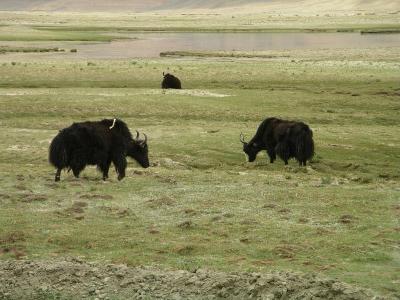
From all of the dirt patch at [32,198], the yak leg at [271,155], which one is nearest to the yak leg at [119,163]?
the dirt patch at [32,198]

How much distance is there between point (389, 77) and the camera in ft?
126

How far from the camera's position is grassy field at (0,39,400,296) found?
34.2 ft

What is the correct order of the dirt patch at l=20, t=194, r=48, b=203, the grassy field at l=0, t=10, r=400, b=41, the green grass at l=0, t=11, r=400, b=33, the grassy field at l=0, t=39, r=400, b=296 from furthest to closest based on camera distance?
the green grass at l=0, t=11, r=400, b=33
the grassy field at l=0, t=10, r=400, b=41
the dirt patch at l=20, t=194, r=48, b=203
the grassy field at l=0, t=39, r=400, b=296

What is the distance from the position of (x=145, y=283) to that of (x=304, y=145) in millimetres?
9033

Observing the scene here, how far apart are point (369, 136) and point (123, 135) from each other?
9605 mm

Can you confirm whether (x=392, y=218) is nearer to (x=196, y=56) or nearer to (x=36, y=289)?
(x=36, y=289)

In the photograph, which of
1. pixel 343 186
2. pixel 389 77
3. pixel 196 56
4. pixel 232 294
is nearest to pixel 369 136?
pixel 343 186

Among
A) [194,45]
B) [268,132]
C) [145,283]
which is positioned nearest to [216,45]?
[194,45]

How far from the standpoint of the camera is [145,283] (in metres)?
9.67

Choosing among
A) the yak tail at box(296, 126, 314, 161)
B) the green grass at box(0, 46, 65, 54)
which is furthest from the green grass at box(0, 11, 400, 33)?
the yak tail at box(296, 126, 314, 161)

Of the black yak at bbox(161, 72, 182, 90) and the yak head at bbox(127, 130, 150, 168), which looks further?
the black yak at bbox(161, 72, 182, 90)

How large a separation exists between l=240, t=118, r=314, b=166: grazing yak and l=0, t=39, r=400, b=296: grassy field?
15.6 inches

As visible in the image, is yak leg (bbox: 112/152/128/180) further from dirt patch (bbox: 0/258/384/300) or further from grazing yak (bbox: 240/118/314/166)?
dirt patch (bbox: 0/258/384/300)

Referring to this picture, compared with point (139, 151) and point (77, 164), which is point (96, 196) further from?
point (139, 151)
